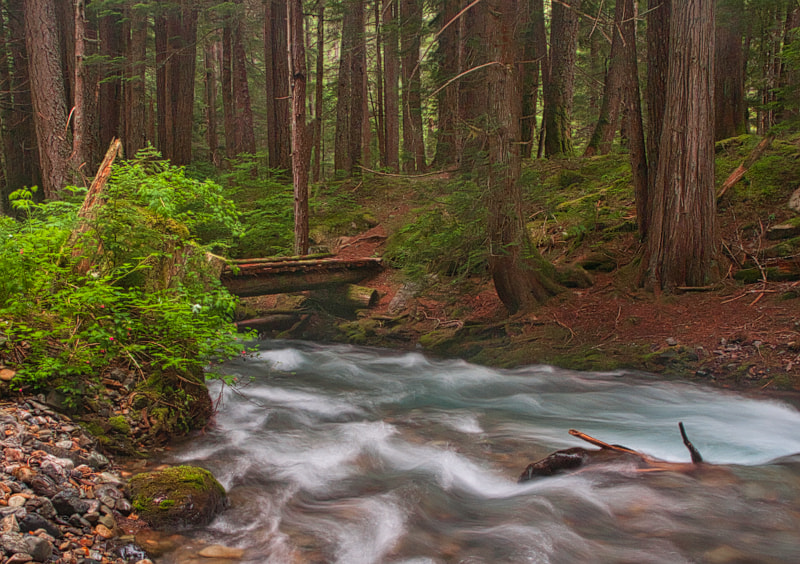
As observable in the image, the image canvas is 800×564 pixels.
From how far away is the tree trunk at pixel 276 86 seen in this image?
17.2m

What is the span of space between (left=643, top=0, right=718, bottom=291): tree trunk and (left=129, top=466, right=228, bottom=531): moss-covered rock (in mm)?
7096

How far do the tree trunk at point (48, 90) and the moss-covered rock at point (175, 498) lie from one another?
1000cm

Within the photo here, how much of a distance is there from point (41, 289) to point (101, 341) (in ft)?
2.00

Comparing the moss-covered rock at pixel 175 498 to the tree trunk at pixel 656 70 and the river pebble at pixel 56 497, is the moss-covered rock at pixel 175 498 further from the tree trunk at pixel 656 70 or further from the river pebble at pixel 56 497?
the tree trunk at pixel 656 70

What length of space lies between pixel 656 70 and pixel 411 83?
13.4ft

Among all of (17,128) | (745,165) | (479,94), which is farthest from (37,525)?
(17,128)

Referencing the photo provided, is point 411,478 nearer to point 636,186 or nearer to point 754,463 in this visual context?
point 754,463

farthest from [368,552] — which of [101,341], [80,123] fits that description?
[80,123]

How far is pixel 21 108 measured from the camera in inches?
683

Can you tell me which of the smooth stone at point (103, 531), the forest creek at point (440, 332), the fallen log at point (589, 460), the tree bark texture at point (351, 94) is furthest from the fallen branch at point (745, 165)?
the tree bark texture at point (351, 94)

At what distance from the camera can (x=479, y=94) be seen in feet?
36.7

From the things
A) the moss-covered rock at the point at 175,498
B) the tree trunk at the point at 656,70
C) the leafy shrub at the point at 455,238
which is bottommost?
the moss-covered rock at the point at 175,498

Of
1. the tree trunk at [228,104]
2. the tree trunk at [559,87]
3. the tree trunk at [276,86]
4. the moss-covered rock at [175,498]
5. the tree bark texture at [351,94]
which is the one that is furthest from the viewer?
the tree trunk at [228,104]

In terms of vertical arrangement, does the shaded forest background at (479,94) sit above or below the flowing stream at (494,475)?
above
